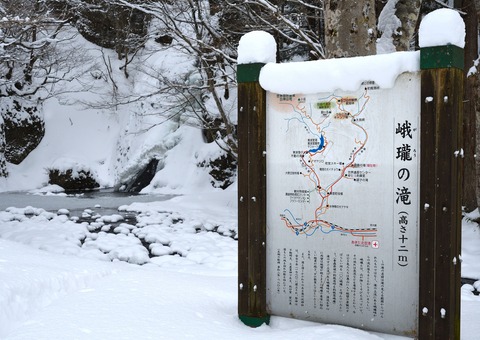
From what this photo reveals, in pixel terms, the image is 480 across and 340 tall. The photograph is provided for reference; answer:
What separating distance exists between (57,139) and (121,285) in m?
17.5

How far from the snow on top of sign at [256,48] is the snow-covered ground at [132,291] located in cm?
179

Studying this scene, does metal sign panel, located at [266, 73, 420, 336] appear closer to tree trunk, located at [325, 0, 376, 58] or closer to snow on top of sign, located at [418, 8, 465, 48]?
snow on top of sign, located at [418, 8, 465, 48]

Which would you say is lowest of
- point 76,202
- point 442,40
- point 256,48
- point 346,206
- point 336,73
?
point 76,202

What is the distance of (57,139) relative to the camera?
20.3 m

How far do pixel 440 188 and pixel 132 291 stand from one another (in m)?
2.60

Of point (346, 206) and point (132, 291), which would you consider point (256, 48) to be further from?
point (132, 291)

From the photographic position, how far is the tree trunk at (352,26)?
4812 millimetres

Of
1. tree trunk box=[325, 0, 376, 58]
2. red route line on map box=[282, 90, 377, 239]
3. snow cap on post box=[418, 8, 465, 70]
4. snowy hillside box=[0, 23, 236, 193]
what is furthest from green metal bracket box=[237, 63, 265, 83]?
snowy hillside box=[0, 23, 236, 193]

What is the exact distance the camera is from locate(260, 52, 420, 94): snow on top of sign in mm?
2869

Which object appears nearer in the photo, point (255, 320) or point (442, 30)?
point (442, 30)

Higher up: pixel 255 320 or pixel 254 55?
pixel 254 55

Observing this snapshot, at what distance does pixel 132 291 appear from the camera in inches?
160

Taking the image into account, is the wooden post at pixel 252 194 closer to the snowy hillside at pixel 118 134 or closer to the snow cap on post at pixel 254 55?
the snow cap on post at pixel 254 55

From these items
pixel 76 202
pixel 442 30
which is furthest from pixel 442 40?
pixel 76 202
